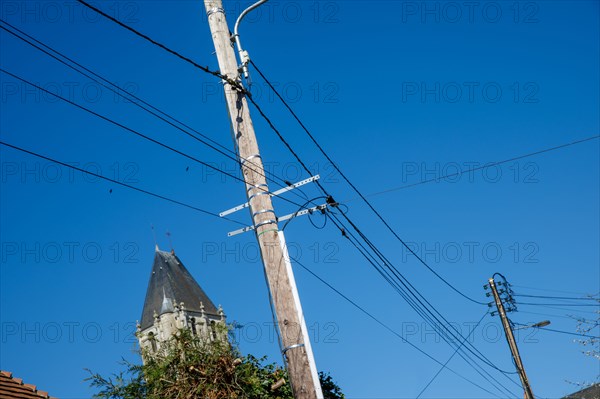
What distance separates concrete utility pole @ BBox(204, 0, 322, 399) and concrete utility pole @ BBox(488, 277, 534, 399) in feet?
64.9

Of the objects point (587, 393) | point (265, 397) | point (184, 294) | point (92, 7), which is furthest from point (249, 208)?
point (184, 294)

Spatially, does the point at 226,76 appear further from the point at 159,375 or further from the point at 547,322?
the point at 547,322

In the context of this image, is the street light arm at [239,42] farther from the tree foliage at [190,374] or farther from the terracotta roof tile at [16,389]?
the terracotta roof tile at [16,389]

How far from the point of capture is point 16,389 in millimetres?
14875

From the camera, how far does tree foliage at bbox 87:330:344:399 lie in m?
11.9

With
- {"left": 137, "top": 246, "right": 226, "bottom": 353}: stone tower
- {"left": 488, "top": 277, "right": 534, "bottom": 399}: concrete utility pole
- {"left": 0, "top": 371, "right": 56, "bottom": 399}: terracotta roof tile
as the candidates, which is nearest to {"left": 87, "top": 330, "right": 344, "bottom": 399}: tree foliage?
{"left": 0, "top": 371, "right": 56, "bottom": 399}: terracotta roof tile

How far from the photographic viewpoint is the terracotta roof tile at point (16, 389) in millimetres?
14433

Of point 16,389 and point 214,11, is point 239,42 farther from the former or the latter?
point 16,389

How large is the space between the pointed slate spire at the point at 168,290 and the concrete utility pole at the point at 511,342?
56316 millimetres

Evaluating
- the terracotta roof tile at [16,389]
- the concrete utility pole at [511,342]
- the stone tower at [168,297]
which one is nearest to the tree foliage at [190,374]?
the terracotta roof tile at [16,389]

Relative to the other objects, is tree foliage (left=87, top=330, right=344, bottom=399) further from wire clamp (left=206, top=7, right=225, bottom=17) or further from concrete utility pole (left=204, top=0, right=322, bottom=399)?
wire clamp (left=206, top=7, right=225, bottom=17)

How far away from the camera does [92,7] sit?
852 cm

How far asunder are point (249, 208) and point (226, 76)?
6.74 ft

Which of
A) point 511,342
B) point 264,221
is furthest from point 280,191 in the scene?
point 511,342
